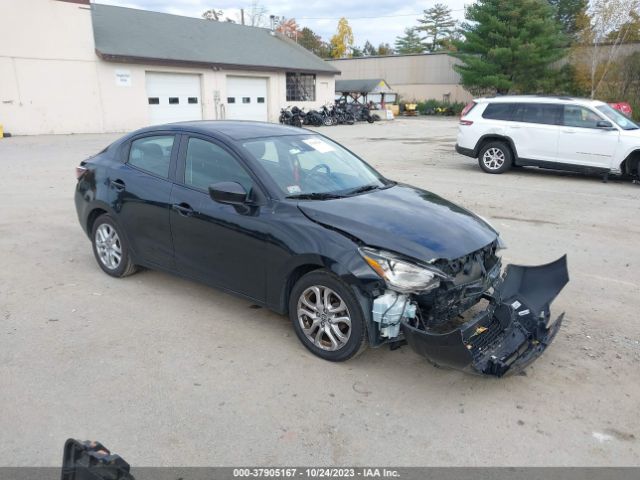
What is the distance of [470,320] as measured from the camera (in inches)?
143

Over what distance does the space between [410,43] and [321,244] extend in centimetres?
9600

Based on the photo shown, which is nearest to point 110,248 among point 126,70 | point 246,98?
point 126,70

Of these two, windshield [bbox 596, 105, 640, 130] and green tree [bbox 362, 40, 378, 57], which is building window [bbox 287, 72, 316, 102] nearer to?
windshield [bbox 596, 105, 640, 130]

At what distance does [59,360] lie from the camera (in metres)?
3.80

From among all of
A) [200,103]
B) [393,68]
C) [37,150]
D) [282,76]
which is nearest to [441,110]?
[393,68]

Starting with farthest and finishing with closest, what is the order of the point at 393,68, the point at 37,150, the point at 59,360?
the point at 393,68 < the point at 37,150 < the point at 59,360

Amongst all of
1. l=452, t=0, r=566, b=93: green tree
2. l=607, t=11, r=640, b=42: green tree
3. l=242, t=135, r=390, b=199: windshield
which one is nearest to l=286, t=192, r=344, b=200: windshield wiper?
l=242, t=135, r=390, b=199: windshield

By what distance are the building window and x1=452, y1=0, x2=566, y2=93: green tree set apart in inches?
559

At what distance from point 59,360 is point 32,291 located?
1617 millimetres

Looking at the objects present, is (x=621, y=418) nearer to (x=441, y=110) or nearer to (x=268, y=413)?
(x=268, y=413)

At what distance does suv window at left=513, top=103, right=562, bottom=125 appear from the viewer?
37.8 feet

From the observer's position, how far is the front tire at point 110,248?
17.1 feet

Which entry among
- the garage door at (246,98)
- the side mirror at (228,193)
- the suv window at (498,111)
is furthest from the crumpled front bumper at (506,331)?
the garage door at (246,98)

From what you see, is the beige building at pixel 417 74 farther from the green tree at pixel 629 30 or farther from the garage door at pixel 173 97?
the garage door at pixel 173 97
